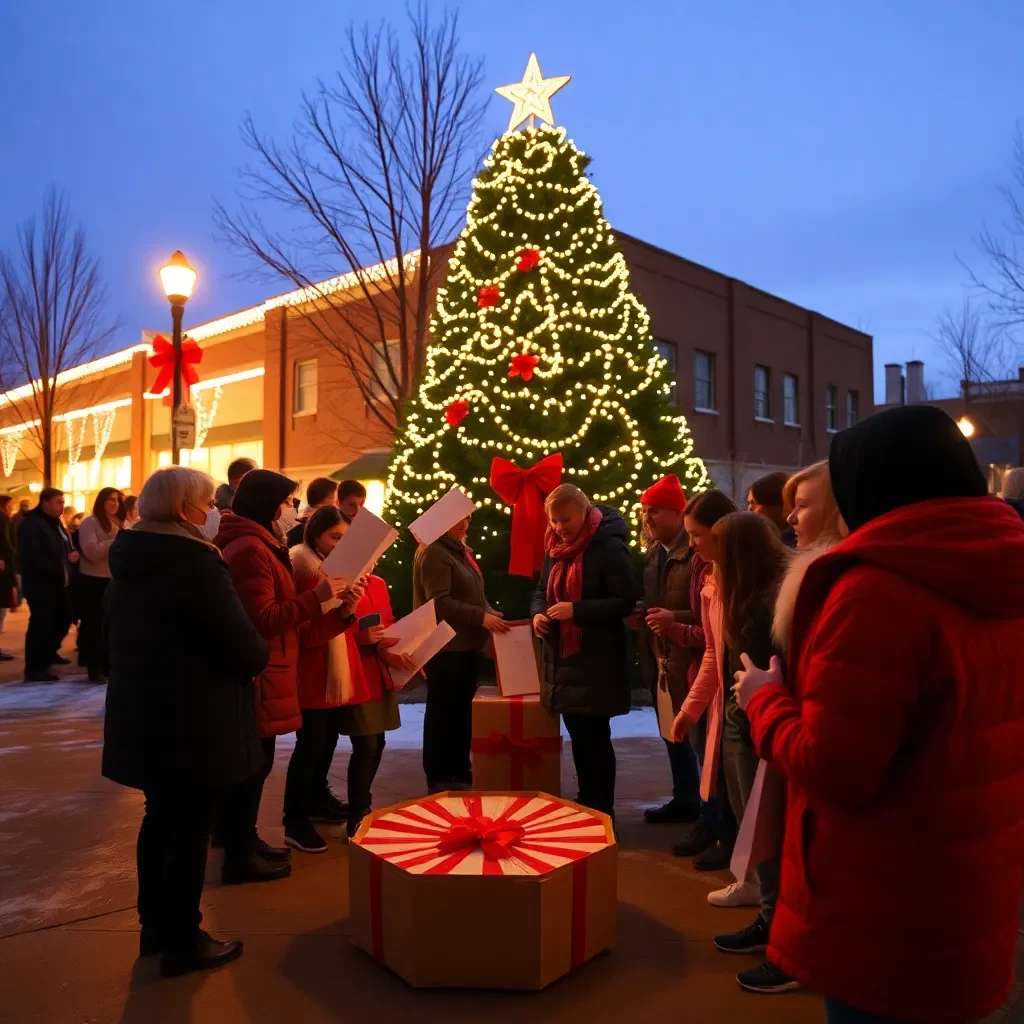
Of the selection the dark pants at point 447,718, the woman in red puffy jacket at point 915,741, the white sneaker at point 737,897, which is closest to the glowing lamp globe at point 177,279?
the dark pants at point 447,718

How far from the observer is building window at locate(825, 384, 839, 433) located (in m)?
29.7

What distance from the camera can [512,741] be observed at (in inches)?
208

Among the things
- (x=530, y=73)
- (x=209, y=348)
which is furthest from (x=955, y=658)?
(x=209, y=348)

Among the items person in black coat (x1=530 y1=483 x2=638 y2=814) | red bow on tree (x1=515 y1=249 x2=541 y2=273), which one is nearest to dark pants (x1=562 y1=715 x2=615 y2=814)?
person in black coat (x1=530 y1=483 x2=638 y2=814)

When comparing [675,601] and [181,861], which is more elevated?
[675,601]

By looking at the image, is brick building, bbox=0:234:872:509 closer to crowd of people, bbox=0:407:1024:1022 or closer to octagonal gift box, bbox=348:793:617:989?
crowd of people, bbox=0:407:1024:1022

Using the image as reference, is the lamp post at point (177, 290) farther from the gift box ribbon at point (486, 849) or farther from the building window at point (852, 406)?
the building window at point (852, 406)

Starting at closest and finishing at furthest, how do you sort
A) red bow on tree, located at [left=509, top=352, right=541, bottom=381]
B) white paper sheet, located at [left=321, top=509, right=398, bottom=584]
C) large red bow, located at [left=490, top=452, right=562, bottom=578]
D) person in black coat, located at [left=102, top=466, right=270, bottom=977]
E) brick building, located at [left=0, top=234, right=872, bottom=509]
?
person in black coat, located at [left=102, top=466, right=270, bottom=977] < white paper sheet, located at [left=321, top=509, right=398, bottom=584] < large red bow, located at [left=490, top=452, right=562, bottom=578] < red bow on tree, located at [left=509, top=352, right=541, bottom=381] < brick building, located at [left=0, top=234, right=872, bottom=509]

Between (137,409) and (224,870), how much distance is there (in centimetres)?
2824

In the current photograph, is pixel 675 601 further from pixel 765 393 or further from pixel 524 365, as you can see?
pixel 765 393

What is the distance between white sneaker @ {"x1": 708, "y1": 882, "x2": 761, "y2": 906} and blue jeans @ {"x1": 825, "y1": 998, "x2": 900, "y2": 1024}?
2249 millimetres

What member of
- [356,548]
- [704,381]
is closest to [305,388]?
[704,381]

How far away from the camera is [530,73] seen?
10273mm

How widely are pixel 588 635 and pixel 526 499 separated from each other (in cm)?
217
